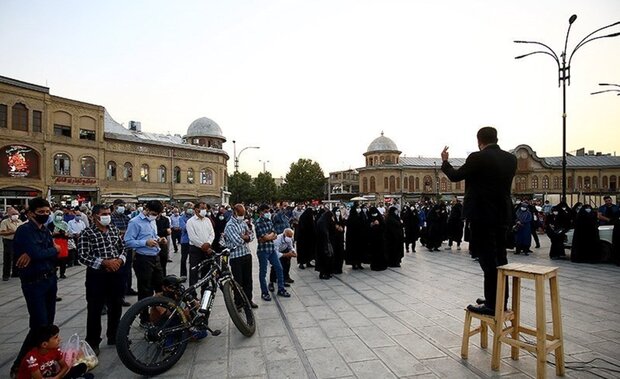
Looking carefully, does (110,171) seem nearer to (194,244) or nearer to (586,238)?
(194,244)

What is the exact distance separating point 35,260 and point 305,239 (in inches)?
320

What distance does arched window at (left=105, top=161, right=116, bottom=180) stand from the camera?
38.8m

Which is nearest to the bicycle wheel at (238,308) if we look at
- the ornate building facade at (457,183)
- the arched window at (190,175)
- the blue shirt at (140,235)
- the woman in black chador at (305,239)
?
the blue shirt at (140,235)

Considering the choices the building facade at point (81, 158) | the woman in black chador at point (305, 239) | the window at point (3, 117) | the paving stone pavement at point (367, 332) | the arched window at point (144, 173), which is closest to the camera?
the paving stone pavement at point (367, 332)

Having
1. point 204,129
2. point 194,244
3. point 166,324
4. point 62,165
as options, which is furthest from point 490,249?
point 204,129

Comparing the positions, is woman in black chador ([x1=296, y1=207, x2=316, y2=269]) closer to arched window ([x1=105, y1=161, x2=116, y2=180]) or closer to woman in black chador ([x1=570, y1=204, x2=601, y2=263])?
woman in black chador ([x1=570, y1=204, x2=601, y2=263])

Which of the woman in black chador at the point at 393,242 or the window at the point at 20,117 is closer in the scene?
the woman in black chador at the point at 393,242

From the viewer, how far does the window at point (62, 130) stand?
34.4 m

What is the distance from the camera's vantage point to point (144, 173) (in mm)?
42406

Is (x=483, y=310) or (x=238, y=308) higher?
(x=483, y=310)

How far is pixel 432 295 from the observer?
7379 millimetres

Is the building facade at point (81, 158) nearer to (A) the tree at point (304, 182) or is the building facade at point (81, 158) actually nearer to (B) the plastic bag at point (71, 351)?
(B) the plastic bag at point (71, 351)

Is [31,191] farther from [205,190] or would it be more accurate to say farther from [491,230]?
[491,230]

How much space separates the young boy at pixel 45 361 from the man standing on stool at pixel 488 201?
14.8ft
